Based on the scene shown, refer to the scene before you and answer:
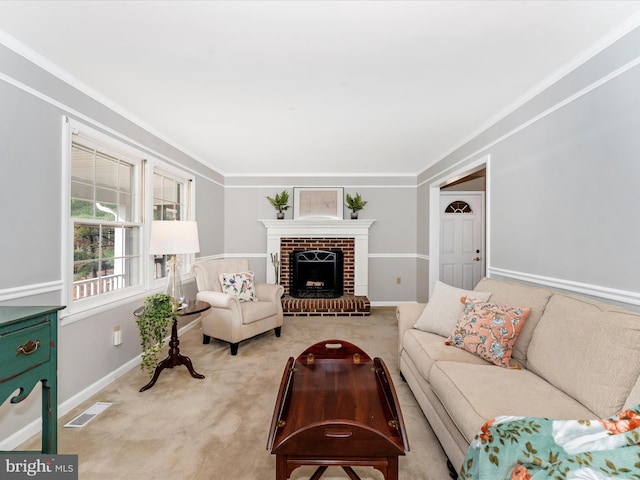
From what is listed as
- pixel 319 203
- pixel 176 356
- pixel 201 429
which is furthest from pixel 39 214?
pixel 319 203

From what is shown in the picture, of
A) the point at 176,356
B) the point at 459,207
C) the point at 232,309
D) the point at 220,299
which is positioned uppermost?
the point at 459,207

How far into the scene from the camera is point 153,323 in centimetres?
242

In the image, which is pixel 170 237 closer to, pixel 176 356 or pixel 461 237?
pixel 176 356

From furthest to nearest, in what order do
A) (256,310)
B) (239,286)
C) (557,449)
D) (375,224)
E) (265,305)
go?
(375,224), (239,286), (265,305), (256,310), (557,449)

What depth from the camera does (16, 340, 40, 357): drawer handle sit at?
4.48 ft

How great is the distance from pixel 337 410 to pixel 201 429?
1.10 m

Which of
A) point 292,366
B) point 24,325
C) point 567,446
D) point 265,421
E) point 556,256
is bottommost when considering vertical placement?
point 265,421

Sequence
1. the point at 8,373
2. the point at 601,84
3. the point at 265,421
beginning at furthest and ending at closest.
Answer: the point at 265,421 → the point at 601,84 → the point at 8,373

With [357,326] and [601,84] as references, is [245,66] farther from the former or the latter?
Result: [357,326]

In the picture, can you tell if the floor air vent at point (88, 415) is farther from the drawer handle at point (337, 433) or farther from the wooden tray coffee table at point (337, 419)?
the drawer handle at point (337, 433)

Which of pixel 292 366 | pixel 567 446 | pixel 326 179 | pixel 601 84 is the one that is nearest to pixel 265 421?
pixel 292 366

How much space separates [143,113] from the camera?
2.82 m

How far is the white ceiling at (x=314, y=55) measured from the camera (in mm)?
1542

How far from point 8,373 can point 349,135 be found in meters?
3.24
